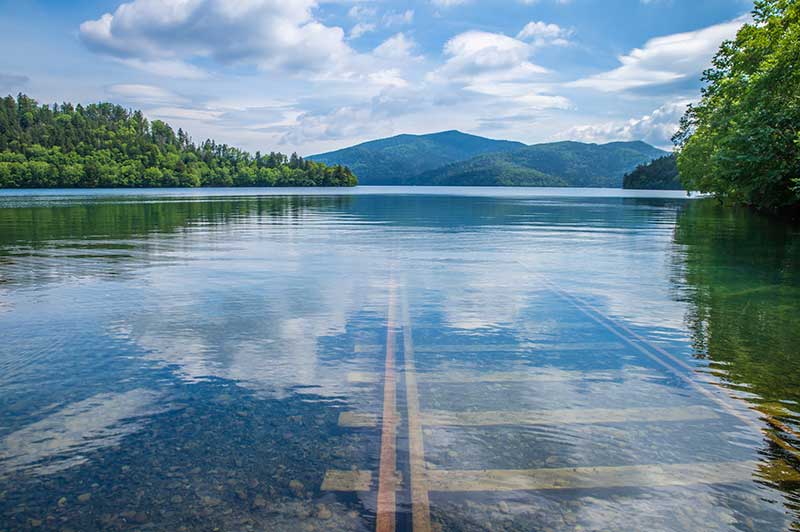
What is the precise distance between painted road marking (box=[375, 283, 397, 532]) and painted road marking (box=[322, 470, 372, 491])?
14 centimetres

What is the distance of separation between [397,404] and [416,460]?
1.72 m

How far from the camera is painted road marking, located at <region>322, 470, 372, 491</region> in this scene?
5.85 meters

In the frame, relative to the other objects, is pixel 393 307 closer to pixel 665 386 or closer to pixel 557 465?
pixel 665 386

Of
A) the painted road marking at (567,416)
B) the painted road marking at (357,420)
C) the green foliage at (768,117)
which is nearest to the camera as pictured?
the painted road marking at (357,420)

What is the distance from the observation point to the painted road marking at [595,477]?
5930 millimetres

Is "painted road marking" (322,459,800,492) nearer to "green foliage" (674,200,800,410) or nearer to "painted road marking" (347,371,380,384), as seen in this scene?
"green foliage" (674,200,800,410)

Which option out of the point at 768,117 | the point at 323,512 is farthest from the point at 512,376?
the point at 768,117

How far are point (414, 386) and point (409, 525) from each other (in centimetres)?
368

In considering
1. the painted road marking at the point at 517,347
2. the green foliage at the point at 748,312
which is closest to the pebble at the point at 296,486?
the painted road marking at the point at 517,347

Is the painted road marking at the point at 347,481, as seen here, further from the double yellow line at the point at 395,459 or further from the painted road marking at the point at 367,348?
the painted road marking at the point at 367,348

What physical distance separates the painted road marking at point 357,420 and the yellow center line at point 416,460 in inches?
19.2

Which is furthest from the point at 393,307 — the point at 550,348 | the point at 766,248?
the point at 766,248

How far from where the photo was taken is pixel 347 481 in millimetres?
5969

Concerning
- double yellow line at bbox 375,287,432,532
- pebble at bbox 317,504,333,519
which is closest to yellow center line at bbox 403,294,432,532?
double yellow line at bbox 375,287,432,532
